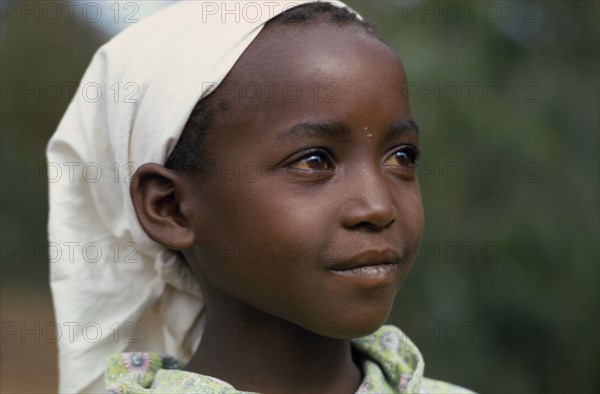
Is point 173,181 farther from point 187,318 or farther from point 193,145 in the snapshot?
point 187,318

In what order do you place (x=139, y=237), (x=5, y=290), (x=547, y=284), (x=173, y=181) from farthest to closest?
(x=5, y=290), (x=547, y=284), (x=139, y=237), (x=173, y=181)

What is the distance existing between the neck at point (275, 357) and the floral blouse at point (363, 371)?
74 millimetres

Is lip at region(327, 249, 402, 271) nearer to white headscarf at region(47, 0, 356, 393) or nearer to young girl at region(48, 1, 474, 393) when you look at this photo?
young girl at region(48, 1, 474, 393)

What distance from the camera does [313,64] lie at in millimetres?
1968

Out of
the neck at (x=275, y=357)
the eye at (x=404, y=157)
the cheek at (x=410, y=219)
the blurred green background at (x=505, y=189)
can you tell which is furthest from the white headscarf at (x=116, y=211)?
the blurred green background at (x=505, y=189)

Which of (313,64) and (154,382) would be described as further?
(154,382)

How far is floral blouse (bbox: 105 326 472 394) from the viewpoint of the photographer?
2.03 meters

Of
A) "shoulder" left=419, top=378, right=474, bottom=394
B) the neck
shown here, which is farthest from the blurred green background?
the neck

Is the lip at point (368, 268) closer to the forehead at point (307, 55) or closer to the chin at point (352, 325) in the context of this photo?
the chin at point (352, 325)

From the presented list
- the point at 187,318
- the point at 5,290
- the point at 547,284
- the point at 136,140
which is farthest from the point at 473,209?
the point at 5,290

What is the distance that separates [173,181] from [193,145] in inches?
3.9

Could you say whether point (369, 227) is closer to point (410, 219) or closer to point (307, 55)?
point (410, 219)

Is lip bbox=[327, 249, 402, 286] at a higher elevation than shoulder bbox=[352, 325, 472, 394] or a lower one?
higher

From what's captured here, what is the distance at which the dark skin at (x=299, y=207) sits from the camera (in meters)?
1.88
